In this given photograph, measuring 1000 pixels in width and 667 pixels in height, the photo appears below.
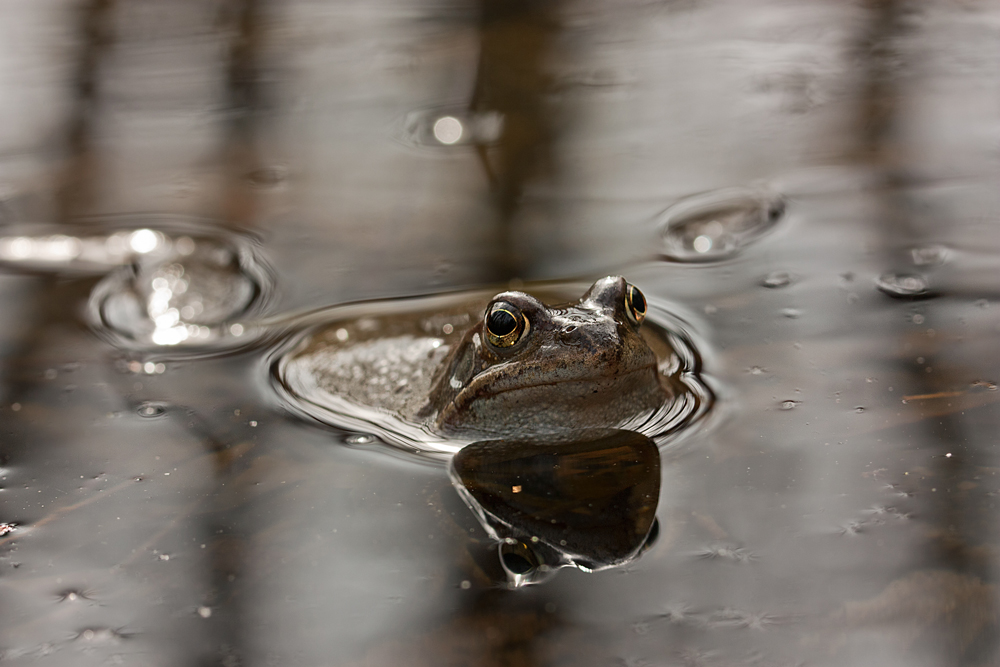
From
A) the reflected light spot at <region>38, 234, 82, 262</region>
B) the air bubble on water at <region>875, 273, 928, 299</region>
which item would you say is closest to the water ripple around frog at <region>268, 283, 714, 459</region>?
the air bubble on water at <region>875, 273, 928, 299</region>

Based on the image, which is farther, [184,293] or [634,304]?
[184,293]

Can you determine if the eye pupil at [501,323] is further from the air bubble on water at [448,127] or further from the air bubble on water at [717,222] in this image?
the air bubble on water at [448,127]

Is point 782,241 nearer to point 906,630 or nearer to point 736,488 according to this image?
point 736,488

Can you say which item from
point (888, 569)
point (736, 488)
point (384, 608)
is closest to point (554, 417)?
point (736, 488)

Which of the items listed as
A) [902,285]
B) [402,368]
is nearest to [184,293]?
[402,368]

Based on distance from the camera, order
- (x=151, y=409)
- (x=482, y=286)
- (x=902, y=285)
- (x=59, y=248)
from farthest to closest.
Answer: (x=59, y=248), (x=482, y=286), (x=902, y=285), (x=151, y=409)

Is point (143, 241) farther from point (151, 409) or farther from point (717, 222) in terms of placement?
point (717, 222)

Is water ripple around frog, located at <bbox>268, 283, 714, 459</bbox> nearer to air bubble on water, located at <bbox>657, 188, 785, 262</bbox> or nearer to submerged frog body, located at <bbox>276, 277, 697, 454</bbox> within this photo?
submerged frog body, located at <bbox>276, 277, 697, 454</bbox>
